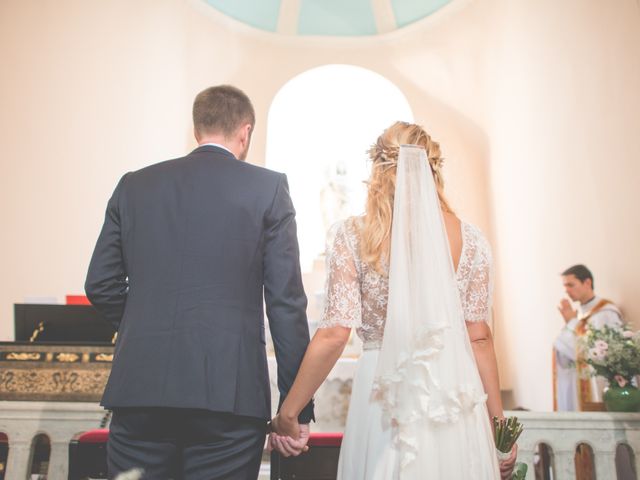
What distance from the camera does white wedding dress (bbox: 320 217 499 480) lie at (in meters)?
1.85

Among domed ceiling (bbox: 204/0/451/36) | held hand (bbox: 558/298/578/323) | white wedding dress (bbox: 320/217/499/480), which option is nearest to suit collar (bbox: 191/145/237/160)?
white wedding dress (bbox: 320/217/499/480)

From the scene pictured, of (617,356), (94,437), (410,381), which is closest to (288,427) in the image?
(410,381)

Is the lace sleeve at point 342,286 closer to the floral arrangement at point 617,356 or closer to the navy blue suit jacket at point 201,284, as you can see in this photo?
the navy blue suit jacket at point 201,284

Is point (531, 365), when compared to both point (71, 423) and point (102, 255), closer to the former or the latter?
point (71, 423)

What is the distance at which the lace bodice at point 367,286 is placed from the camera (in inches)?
81.4

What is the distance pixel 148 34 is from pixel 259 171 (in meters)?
6.21

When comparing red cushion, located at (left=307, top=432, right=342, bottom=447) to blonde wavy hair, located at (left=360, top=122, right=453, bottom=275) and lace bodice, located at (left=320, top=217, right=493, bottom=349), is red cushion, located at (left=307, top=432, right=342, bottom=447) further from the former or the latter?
blonde wavy hair, located at (left=360, top=122, right=453, bottom=275)

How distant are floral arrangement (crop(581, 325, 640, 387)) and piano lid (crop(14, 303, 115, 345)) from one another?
296 cm

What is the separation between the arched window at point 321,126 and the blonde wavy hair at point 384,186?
621 centimetres

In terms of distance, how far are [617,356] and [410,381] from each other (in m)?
2.30

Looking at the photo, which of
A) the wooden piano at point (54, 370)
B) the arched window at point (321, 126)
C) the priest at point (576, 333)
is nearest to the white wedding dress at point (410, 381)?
the wooden piano at point (54, 370)

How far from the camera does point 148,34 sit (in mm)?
7426

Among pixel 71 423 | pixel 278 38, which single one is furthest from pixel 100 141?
pixel 71 423

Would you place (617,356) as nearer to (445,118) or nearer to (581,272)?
(581,272)
